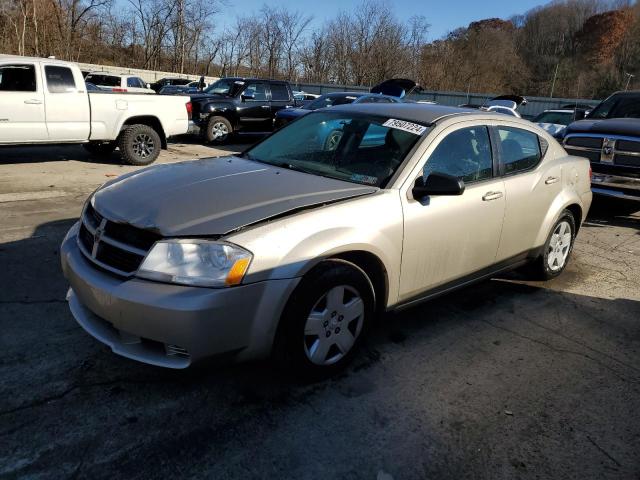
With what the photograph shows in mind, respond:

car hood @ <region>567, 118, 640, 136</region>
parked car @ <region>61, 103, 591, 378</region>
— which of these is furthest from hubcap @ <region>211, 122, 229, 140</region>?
parked car @ <region>61, 103, 591, 378</region>

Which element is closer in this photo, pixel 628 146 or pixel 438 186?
pixel 438 186

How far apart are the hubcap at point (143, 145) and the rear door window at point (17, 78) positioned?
6.22 ft

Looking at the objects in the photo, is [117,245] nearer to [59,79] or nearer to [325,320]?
[325,320]

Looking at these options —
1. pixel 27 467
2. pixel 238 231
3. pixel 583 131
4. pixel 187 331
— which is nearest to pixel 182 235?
pixel 238 231

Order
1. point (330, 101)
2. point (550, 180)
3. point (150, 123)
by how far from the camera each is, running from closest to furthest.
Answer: point (550, 180) → point (150, 123) → point (330, 101)

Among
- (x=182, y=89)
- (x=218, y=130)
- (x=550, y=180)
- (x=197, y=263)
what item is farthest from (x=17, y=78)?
(x=182, y=89)

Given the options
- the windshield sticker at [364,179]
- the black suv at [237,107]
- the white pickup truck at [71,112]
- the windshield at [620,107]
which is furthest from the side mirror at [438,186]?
the black suv at [237,107]

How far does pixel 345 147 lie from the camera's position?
12.2 feet

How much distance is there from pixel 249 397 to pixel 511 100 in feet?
56.2

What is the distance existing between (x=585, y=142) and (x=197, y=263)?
6922mm

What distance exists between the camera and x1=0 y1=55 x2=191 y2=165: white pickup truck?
332 inches

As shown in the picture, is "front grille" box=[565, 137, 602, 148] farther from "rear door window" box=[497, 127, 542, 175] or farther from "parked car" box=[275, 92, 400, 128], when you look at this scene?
"parked car" box=[275, 92, 400, 128]

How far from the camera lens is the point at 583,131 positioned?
301 inches

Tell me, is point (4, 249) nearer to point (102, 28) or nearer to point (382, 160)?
point (382, 160)
